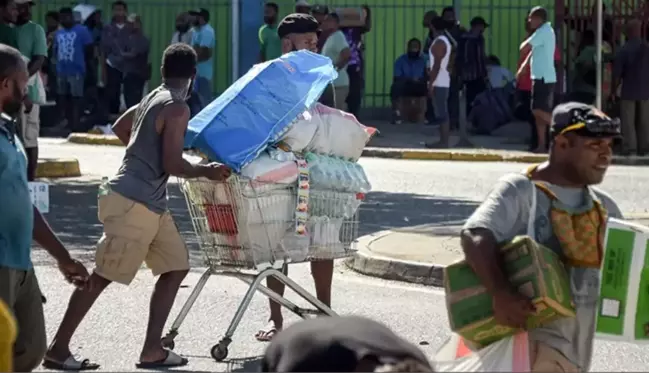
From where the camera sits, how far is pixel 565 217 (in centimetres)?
526

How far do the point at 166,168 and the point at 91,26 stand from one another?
19544mm

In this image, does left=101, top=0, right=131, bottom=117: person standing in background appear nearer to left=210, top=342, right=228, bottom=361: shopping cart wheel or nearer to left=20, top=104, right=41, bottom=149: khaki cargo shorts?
left=20, top=104, right=41, bottom=149: khaki cargo shorts

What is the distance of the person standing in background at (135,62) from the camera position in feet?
82.7

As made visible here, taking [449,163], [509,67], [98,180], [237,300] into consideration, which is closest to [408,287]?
[237,300]

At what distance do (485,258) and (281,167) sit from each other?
110 inches

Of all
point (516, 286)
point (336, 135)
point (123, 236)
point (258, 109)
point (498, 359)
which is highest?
point (258, 109)

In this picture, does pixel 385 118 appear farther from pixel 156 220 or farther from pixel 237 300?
pixel 156 220

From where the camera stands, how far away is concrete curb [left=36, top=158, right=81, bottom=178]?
58.8ft

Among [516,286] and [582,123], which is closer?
[516,286]

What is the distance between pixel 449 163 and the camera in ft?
69.1

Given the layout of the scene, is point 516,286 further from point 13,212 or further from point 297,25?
point 297,25

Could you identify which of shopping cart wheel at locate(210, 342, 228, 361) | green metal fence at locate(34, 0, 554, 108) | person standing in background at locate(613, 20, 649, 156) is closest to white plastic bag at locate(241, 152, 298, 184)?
shopping cart wheel at locate(210, 342, 228, 361)

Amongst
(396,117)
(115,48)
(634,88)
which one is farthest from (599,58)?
(115,48)

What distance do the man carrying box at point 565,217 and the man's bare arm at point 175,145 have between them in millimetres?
2623
